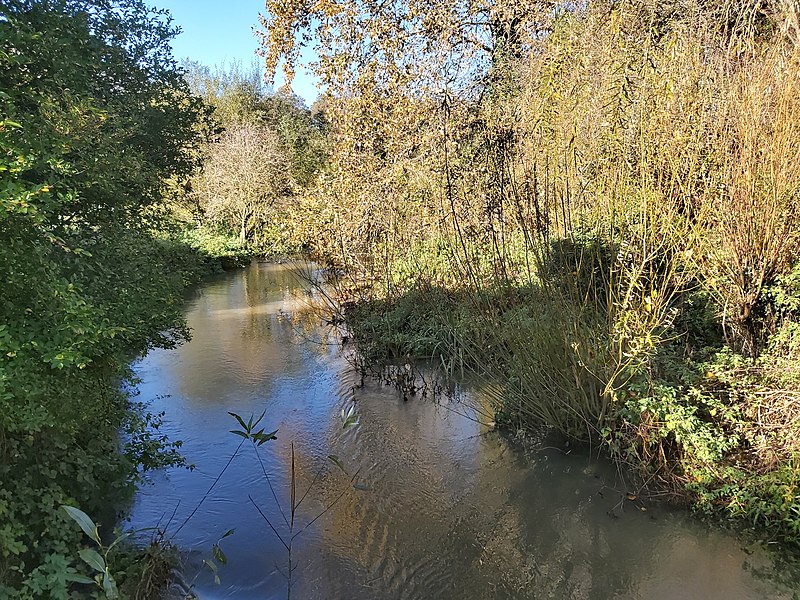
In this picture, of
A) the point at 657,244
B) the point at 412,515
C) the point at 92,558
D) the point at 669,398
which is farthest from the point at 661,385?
the point at 92,558

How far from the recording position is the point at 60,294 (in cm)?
242

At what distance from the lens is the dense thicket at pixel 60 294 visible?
2307 mm

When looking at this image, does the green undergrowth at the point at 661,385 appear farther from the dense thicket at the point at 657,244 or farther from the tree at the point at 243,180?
the tree at the point at 243,180

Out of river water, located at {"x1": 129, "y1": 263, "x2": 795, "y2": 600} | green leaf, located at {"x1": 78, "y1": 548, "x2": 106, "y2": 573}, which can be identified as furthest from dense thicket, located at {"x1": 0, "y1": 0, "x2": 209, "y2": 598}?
river water, located at {"x1": 129, "y1": 263, "x2": 795, "y2": 600}

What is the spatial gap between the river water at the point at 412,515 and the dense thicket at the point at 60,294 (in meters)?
0.80

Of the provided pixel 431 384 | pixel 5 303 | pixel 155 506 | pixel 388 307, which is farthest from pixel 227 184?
pixel 5 303

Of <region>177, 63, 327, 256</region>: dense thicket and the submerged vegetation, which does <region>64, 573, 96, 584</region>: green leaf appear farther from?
<region>177, 63, 327, 256</region>: dense thicket

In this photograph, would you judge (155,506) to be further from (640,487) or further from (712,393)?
(712,393)

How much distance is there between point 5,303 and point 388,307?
568 cm

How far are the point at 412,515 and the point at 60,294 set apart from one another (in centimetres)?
280

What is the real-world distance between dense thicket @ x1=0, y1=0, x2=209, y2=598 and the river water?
0.80 m

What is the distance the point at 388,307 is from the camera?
780cm

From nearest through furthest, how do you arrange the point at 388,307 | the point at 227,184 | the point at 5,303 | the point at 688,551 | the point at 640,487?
the point at 5,303, the point at 688,551, the point at 640,487, the point at 388,307, the point at 227,184

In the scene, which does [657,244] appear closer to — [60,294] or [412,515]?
[412,515]
